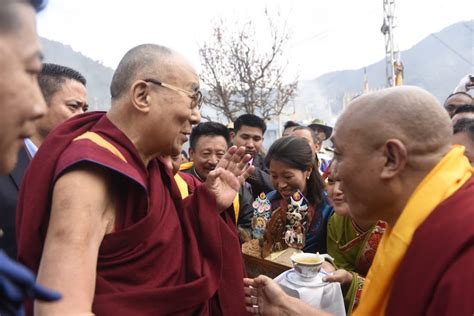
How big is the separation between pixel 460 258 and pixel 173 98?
1176 millimetres

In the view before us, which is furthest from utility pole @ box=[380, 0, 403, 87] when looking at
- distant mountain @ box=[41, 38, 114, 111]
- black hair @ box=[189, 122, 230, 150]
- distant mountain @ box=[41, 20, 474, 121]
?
distant mountain @ box=[41, 38, 114, 111]

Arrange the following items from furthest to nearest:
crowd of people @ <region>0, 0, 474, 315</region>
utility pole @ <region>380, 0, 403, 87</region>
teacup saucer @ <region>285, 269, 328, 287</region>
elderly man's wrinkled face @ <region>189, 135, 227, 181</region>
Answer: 1. utility pole @ <region>380, 0, 403, 87</region>
2. elderly man's wrinkled face @ <region>189, 135, 227, 181</region>
3. teacup saucer @ <region>285, 269, 328, 287</region>
4. crowd of people @ <region>0, 0, 474, 315</region>

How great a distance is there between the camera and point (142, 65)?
1.62 meters

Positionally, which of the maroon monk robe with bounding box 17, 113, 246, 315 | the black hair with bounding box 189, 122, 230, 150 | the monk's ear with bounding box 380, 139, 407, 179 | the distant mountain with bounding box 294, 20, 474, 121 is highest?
the monk's ear with bounding box 380, 139, 407, 179

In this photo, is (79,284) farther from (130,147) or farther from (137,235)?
(130,147)

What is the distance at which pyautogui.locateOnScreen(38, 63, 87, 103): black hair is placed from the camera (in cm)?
271

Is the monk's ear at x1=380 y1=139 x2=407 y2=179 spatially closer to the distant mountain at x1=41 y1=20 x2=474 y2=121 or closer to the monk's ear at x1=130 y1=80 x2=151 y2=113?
the monk's ear at x1=130 y1=80 x2=151 y2=113

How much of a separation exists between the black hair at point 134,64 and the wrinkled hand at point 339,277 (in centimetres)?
128

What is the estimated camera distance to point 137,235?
4.52ft

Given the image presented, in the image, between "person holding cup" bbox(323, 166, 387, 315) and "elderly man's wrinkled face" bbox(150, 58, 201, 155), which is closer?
"elderly man's wrinkled face" bbox(150, 58, 201, 155)

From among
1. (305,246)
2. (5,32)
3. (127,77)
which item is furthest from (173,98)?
(305,246)

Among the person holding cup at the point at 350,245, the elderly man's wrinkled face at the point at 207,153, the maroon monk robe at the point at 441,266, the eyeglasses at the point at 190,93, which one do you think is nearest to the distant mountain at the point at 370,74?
the elderly man's wrinkled face at the point at 207,153

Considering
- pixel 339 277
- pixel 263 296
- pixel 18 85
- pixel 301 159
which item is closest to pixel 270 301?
pixel 263 296

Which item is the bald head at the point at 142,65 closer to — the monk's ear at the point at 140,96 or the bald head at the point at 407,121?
the monk's ear at the point at 140,96
